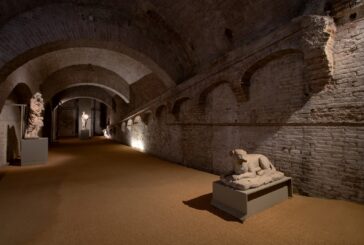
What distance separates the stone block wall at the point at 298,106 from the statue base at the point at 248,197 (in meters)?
0.75

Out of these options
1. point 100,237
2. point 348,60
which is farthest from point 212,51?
point 100,237

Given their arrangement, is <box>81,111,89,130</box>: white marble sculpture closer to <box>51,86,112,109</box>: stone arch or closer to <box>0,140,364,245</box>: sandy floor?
<box>51,86,112,109</box>: stone arch

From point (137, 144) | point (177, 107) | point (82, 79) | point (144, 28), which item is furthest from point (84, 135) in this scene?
point (144, 28)

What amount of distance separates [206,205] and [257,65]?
12.1 ft

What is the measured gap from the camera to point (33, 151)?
27.6 feet

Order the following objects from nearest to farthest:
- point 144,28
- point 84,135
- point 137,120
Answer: point 144,28
point 137,120
point 84,135

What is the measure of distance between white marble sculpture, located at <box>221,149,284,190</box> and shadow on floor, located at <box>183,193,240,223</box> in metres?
0.53

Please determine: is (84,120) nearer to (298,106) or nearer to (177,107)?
(177,107)

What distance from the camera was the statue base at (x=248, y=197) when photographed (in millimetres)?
3545

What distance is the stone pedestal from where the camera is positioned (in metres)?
8.20

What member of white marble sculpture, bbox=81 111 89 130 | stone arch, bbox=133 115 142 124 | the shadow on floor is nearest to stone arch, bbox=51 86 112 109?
white marble sculpture, bbox=81 111 89 130

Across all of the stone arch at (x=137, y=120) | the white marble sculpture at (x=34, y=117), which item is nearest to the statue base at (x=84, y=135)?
the stone arch at (x=137, y=120)

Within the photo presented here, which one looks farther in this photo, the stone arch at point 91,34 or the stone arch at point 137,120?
the stone arch at point 137,120

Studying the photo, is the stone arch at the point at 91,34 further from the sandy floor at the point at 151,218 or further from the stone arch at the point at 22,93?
the sandy floor at the point at 151,218
